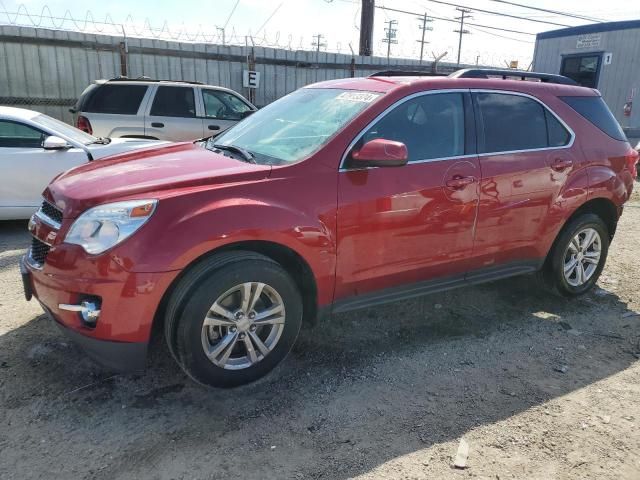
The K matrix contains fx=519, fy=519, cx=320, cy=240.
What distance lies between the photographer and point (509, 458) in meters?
2.62

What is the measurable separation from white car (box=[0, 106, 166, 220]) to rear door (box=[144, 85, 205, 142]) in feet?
8.95

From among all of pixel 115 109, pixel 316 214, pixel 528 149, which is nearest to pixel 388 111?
pixel 316 214

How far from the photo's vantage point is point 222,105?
9.34 meters

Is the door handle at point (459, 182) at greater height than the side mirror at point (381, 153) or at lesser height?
lesser

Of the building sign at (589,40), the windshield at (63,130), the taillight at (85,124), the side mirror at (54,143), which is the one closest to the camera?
the side mirror at (54,143)

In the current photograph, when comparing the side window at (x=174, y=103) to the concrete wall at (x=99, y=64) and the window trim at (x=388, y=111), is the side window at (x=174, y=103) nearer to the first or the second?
the concrete wall at (x=99, y=64)

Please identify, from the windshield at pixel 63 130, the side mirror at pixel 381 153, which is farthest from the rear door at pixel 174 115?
the side mirror at pixel 381 153

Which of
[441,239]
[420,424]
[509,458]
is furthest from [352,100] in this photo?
[509,458]

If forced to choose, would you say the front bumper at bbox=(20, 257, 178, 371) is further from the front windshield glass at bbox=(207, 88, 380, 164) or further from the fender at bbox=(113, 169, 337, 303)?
the front windshield glass at bbox=(207, 88, 380, 164)

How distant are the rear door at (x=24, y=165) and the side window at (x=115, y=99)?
8.52 ft

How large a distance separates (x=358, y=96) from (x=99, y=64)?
1024cm

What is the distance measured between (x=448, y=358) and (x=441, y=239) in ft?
2.70

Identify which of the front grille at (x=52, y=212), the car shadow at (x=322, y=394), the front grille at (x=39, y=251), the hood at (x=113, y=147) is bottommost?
the car shadow at (x=322, y=394)

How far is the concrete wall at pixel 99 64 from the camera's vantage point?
11.1m
